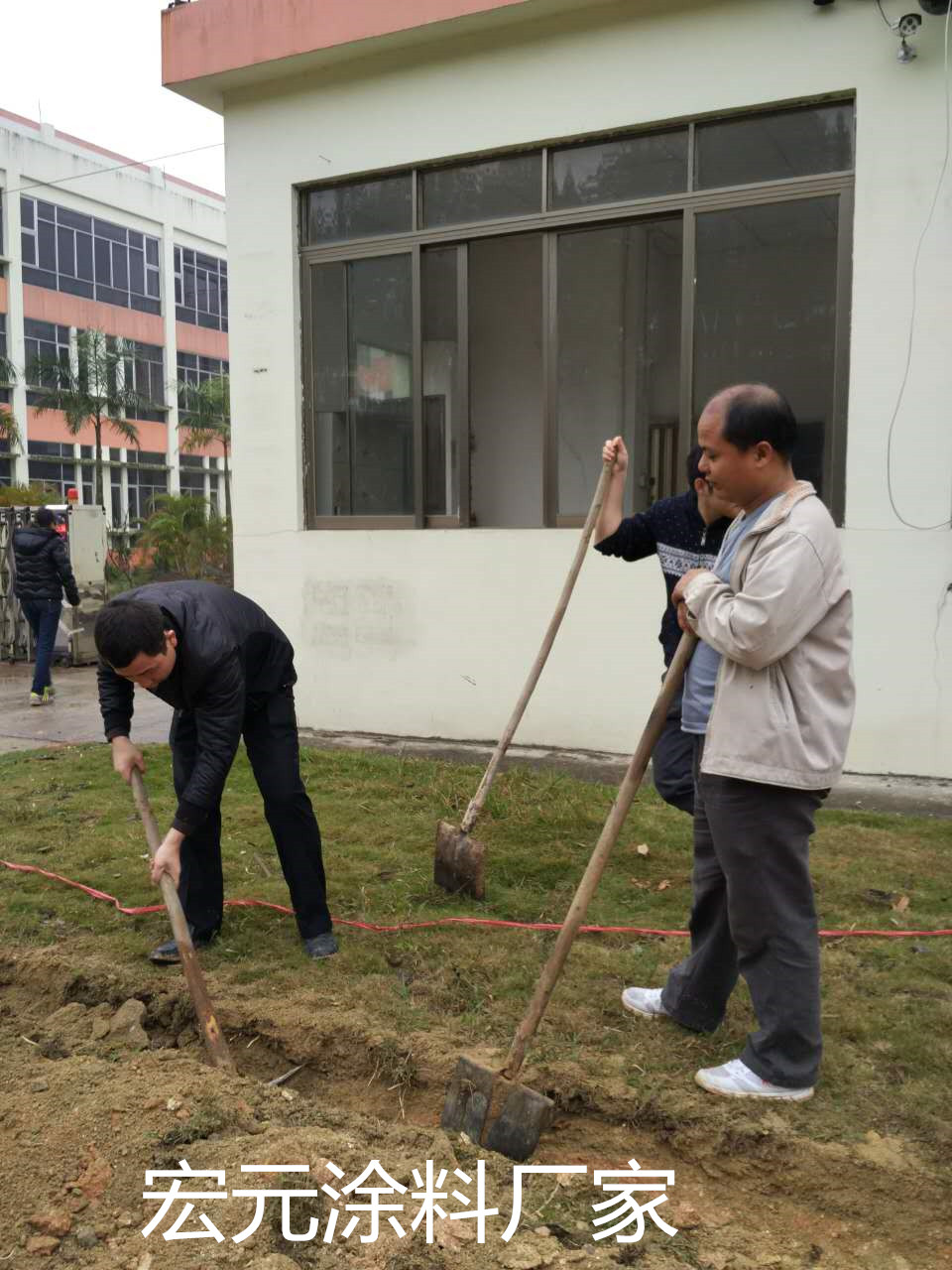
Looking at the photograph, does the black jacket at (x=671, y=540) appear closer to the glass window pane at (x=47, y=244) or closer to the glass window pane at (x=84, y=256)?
the glass window pane at (x=47, y=244)

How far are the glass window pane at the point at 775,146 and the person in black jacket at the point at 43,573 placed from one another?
6607 millimetres

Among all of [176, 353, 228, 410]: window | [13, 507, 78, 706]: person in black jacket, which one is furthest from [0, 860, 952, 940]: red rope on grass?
[176, 353, 228, 410]: window

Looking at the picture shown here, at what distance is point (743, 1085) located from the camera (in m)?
2.80

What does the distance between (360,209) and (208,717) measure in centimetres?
550

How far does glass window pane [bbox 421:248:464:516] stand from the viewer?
750 cm

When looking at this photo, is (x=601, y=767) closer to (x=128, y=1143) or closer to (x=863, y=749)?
(x=863, y=749)

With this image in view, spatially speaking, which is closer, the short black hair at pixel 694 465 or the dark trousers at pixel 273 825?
the short black hair at pixel 694 465

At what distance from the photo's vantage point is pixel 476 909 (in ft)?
14.1

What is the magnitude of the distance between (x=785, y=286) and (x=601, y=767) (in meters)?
3.21

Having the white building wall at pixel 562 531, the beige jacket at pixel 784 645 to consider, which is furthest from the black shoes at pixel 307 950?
the white building wall at pixel 562 531

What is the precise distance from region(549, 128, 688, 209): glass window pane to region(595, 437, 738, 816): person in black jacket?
384 centimetres

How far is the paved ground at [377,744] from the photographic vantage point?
5.84 m

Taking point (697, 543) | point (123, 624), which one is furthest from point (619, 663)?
point (123, 624)

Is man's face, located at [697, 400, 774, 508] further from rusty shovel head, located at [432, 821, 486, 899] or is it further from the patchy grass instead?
rusty shovel head, located at [432, 821, 486, 899]
